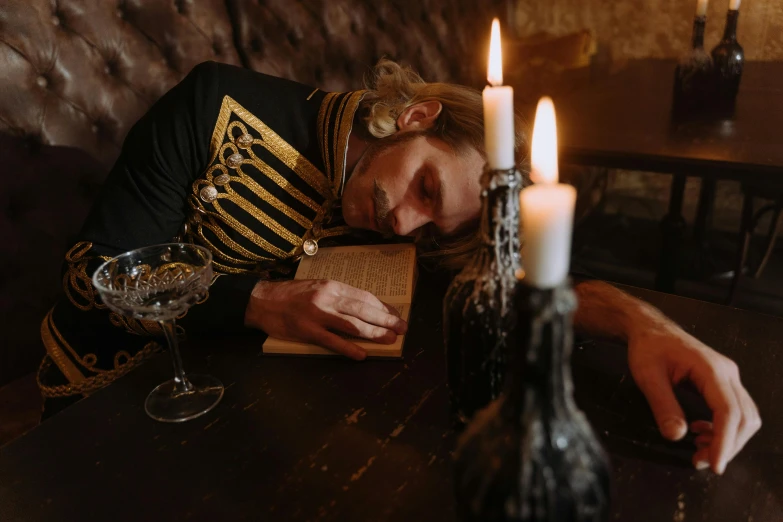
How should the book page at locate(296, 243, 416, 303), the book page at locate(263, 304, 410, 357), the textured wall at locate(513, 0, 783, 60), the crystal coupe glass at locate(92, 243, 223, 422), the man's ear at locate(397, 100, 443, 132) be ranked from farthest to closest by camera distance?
the textured wall at locate(513, 0, 783, 60), the man's ear at locate(397, 100, 443, 132), the book page at locate(296, 243, 416, 303), the book page at locate(263, 304, 410, 357), the crystal coupe glass at locate(92, 243, 223, 422)

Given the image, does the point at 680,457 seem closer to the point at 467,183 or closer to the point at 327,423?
the point at 327,423

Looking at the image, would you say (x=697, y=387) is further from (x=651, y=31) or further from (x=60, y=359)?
(x=651, y=31)

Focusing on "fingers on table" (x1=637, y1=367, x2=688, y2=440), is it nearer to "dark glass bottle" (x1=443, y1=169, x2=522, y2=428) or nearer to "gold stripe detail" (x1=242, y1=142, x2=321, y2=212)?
"dark glass bottle" (x1=443, y1=169, x2=522, y2=428)

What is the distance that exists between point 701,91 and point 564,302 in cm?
166

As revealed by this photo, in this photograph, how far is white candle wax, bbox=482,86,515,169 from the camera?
0.46 meters

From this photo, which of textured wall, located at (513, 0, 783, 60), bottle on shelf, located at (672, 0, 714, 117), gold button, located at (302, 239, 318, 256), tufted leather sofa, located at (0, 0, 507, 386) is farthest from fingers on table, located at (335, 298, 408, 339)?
textured wall, located at (513, 0, 783, 60)

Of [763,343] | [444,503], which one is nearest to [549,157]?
[444,503]

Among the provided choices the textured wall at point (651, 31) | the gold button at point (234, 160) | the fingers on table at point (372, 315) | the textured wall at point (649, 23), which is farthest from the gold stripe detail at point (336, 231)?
the textured wall at point (649, 23)

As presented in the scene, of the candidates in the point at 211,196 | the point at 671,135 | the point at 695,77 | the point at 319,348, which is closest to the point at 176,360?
the point at 319,348

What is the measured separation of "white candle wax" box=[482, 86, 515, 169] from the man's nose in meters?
0.62

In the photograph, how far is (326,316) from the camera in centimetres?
85

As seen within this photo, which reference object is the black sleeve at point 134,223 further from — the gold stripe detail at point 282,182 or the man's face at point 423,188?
the man's face at point 423,188

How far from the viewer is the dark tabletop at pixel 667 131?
4.45 ft

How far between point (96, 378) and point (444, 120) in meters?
0.80
